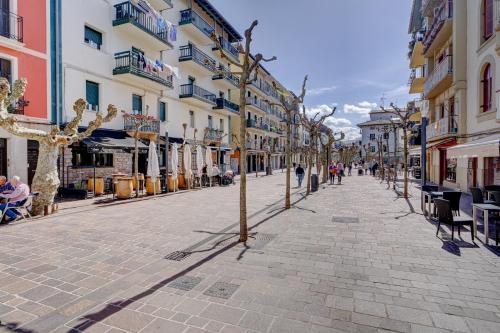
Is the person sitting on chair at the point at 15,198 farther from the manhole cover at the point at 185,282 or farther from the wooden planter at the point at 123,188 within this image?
the manhole cover at the point at 185,282

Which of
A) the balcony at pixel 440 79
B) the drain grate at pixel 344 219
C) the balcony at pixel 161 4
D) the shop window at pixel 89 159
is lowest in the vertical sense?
the drain grate at pixel 344 219

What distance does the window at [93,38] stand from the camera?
16.2m

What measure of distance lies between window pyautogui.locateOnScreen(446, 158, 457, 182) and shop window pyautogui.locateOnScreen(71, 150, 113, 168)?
2122cm

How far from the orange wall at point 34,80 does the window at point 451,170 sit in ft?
76.1

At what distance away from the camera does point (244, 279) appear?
424 centimetres

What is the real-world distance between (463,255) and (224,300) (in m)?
4.60

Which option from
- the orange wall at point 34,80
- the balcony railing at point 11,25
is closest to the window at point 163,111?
the orange wall at point 34,80

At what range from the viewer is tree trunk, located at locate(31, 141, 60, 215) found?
8.92 m

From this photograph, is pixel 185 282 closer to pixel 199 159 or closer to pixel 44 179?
pixel 44 179

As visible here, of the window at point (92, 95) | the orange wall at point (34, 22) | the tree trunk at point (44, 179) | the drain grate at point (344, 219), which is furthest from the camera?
the window at point (92, 95)

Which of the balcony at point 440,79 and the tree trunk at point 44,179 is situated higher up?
the balcony at point 440,79

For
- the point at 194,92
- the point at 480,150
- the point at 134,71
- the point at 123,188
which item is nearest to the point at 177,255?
the point at 123,188

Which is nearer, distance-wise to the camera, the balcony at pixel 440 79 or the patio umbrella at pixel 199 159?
the balcony at pixel 440 79

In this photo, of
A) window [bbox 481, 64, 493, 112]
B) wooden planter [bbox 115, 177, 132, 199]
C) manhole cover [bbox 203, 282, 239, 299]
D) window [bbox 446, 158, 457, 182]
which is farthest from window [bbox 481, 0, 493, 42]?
wooden planter [bbox 115, 177, 132, 199]
